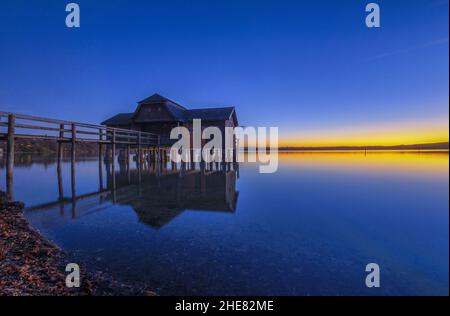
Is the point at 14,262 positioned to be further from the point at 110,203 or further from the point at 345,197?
the point at 345,197

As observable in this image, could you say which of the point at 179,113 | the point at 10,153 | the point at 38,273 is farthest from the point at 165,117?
the point at 38,273

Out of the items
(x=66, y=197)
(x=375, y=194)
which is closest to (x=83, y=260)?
(x=66, y=197)

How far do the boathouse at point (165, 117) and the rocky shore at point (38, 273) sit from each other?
21.4 metres

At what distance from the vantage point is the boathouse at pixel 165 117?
25727 millimetres

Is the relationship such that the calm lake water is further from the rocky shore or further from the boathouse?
the boathouse

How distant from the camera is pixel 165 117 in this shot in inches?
1007

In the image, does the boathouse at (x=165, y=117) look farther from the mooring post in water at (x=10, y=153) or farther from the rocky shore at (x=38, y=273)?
the rocky shore at (x=38, y=273)

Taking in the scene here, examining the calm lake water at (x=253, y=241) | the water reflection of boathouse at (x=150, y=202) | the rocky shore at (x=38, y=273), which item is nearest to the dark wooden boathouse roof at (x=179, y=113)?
the water reflection of boathouse at (x=150, y=202)

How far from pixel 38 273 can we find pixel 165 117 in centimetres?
2320

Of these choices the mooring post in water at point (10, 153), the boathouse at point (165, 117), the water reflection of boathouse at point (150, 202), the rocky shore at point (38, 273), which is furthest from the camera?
the boathouse at point (165, 117)

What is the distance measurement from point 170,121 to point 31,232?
2096 centimetres

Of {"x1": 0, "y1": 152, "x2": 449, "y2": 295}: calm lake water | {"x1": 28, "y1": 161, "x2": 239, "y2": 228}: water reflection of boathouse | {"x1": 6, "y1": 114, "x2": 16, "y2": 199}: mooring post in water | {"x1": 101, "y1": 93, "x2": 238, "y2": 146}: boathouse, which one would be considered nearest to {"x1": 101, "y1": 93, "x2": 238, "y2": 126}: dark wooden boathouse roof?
{"x1": 101, "y1": 93, "x2": 238, "y2": 146}: boathouse

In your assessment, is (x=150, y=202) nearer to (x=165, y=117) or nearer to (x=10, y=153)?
(x=10, y=153)

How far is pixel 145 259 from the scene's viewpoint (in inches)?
179
